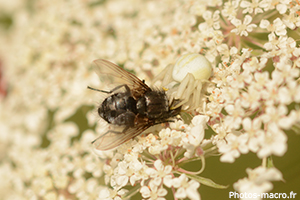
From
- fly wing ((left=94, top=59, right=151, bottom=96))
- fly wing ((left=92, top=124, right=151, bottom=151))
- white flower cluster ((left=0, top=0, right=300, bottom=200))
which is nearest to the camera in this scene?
white flower cluster ((left=0, top=0, right=300, bottom=200))

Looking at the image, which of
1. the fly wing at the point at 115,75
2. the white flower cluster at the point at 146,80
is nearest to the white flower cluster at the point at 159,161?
the white flower cluster at the point at 146,80

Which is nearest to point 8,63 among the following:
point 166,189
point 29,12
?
point 29,12

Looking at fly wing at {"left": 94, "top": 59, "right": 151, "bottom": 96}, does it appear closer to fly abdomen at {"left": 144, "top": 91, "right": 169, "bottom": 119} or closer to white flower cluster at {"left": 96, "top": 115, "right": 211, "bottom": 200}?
fly abdomen at {"left": 144, "top": 91, "right": 169, "bottom": 119}

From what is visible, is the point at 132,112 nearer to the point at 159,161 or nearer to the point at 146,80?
the point at 159,161

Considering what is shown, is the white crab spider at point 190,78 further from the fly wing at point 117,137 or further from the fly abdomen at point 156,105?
the fly wing at point 117,137

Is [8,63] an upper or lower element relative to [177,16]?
upper

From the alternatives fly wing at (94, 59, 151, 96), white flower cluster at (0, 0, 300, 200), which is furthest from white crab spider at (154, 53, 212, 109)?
fly wing at (94, 59, 151, 96)

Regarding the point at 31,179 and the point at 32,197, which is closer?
the point at 32,197

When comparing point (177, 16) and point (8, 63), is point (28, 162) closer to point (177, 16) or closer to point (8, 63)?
point (8, 63)
